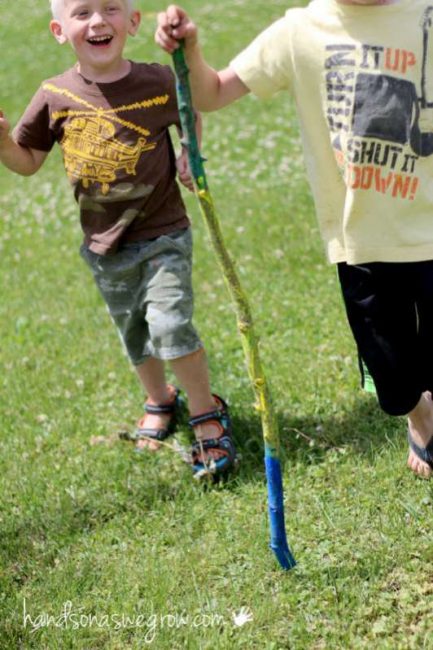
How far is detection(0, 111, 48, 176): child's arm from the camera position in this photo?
13.1ft

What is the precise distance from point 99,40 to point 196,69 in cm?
88

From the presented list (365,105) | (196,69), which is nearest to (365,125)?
(365,105)

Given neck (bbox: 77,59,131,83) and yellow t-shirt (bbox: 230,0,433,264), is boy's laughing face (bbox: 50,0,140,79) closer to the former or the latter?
neck (bbox: 77,59,131,83)

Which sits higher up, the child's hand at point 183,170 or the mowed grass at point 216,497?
the child's hand at point 183,170

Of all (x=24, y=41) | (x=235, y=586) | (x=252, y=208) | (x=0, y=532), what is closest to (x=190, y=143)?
(x=235, y=586)

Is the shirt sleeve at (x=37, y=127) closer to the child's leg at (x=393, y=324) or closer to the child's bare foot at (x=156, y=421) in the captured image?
→ the child's bare foot at (x=156, y=421)

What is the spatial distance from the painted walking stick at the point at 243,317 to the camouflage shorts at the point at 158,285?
2.94 ft

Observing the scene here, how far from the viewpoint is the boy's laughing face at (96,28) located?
377 centimetres

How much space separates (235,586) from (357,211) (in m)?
1.39

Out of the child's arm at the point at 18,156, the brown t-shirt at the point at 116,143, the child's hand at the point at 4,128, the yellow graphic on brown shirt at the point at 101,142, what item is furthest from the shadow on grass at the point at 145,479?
the child's hand at the point at 4,128

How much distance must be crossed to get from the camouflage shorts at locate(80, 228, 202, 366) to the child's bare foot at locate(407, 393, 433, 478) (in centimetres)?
100

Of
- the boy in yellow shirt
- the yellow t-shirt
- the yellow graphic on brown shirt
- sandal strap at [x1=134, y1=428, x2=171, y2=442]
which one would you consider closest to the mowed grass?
sandal strap at [x1=134, y1=428, x2=171, y2=442]

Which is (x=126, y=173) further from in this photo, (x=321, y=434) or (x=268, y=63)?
(x=321, y=434)

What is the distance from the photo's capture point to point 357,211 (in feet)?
10.5
